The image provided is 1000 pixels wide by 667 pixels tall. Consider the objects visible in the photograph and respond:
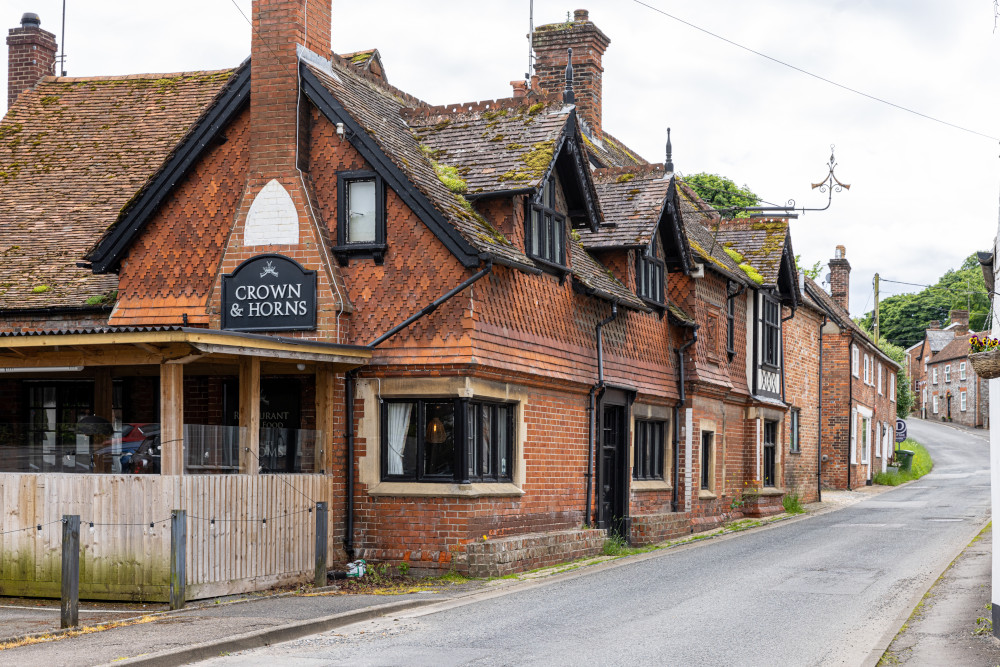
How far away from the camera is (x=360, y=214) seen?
55.7ft

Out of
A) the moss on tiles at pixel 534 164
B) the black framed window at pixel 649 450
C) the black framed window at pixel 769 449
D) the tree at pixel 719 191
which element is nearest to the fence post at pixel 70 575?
the moss on tiles at pixel 534 164

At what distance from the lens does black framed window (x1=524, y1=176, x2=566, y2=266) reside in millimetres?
18219

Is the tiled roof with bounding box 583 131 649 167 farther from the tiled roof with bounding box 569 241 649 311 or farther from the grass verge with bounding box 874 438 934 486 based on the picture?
the grass verge with bounding box 874 438 934 486

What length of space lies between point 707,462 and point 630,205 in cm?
703

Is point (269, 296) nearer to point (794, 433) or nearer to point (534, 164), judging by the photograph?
point (534, 164)

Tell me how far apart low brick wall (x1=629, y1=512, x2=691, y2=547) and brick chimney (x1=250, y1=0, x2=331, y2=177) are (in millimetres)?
9393

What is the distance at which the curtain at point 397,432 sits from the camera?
1658 cm

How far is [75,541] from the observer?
36.6 ft

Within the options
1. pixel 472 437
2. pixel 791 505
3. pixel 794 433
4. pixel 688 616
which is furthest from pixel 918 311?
pixel 688 616

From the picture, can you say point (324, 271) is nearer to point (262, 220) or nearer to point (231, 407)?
point (262, 220)

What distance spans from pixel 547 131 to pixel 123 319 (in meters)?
7.17

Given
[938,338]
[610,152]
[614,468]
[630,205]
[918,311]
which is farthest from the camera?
[918,311]

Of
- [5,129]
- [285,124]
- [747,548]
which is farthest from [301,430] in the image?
[5,129]

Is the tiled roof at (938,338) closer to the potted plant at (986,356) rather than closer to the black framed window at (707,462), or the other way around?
the black framed window at (707,462)
